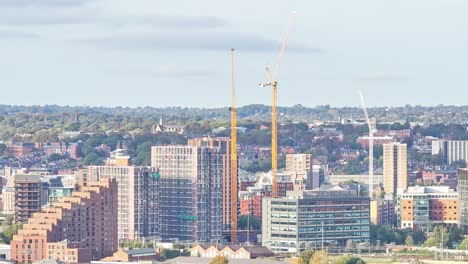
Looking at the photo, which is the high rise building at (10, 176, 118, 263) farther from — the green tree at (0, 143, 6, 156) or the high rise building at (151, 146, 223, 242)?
the green tree at (0, 143, 6, 156)

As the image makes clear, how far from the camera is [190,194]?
11100cm

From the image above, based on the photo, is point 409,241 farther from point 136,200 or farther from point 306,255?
point 306,255

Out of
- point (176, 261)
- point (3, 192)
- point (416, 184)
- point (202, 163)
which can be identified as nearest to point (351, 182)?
point (416, 184)

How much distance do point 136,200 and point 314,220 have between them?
10.1 m

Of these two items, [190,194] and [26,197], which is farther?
[190,194]

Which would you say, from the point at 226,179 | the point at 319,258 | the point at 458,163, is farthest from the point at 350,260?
the point at 458,163

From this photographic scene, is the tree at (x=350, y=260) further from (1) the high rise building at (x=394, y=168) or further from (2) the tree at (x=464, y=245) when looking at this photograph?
(1) the high rise building at (x=394, y=168)

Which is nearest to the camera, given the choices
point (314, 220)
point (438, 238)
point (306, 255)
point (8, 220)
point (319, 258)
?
point (319, 258)

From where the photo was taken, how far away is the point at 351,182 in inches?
5453

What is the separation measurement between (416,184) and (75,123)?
63679 mm

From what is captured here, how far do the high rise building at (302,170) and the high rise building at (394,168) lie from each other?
12.3 feet

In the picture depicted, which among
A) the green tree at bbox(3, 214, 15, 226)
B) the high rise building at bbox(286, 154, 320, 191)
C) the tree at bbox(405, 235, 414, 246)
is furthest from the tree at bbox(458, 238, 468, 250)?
the high rise building at bbox(286, 154, 320, 191)

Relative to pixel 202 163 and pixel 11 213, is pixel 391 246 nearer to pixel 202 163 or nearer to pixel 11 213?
pixel 202 163

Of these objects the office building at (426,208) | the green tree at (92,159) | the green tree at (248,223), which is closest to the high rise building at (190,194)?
the green tree at (248,223)
